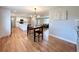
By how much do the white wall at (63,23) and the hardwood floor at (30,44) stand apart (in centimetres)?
11

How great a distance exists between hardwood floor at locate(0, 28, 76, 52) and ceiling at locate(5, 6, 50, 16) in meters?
0.35

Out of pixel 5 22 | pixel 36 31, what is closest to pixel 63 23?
pixel 36 31

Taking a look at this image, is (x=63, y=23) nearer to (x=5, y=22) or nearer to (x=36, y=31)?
(x=36, y=31)

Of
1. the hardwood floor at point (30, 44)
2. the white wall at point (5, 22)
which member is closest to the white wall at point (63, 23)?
the hardwood floor at point (30, 44)

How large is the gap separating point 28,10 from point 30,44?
631 millimetres

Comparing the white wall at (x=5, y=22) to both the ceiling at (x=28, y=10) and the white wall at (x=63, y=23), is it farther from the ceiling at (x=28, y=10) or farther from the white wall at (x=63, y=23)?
the white wall at (x=63, y=23)

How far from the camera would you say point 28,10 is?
1761 millimetres

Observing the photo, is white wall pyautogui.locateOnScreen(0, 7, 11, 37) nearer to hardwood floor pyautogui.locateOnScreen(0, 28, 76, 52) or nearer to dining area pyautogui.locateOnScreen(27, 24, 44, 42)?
hardwood floor pyautogui.locateOnScreen(0, 28, 76, 52)

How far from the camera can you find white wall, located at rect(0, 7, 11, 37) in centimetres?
170

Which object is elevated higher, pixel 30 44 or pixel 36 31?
pixel 36 31

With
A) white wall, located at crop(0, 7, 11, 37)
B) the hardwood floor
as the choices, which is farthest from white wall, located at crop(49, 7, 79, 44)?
white wall, located at crop(0, 7, 11, 37)

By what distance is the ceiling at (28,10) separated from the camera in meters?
1.65
